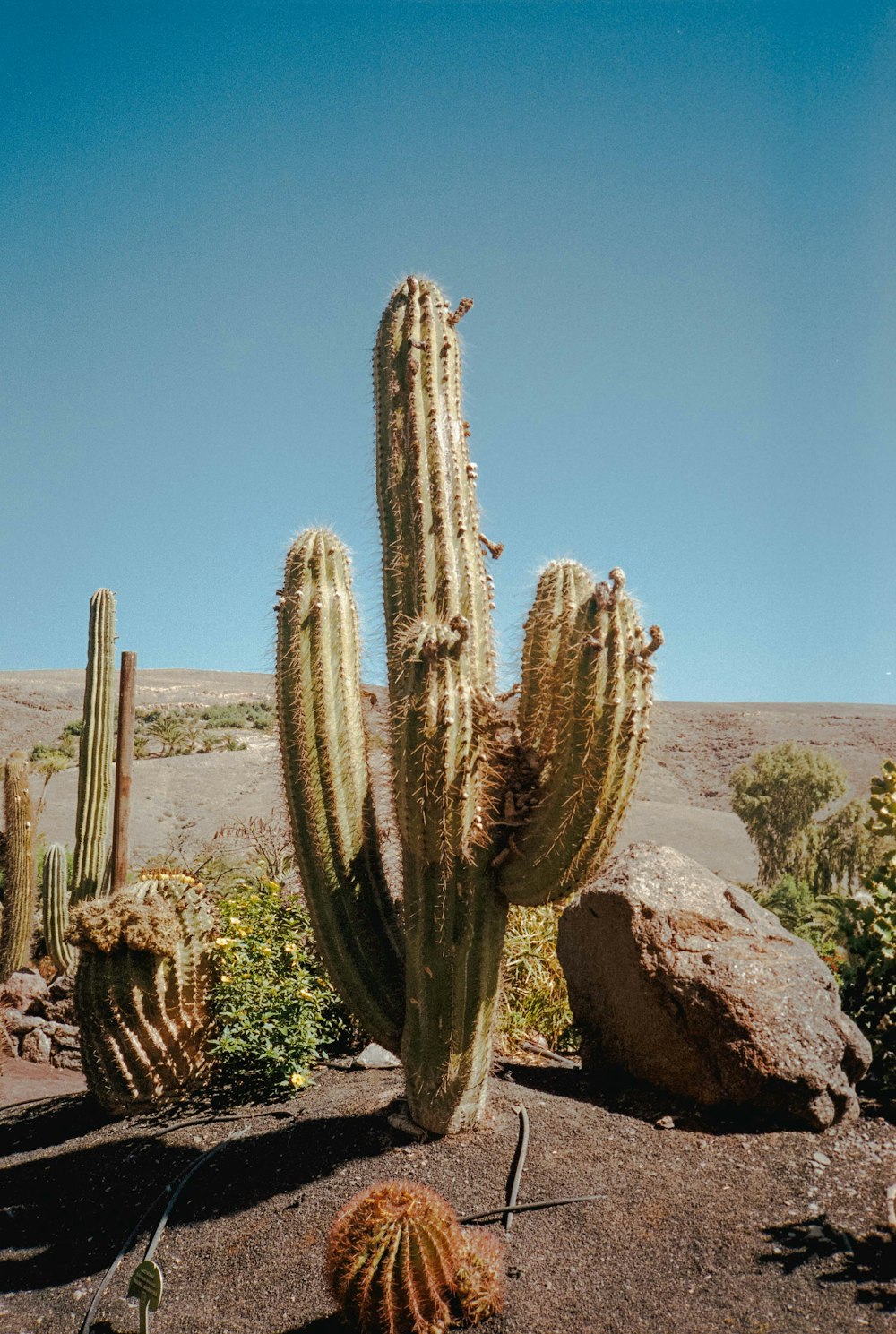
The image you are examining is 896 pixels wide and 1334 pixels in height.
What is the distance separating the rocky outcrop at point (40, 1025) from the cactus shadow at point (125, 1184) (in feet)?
7.23

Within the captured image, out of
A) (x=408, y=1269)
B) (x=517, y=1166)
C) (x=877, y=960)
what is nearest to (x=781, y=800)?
(x=877, y=960)

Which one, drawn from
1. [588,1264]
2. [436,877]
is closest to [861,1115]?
[588,1264]

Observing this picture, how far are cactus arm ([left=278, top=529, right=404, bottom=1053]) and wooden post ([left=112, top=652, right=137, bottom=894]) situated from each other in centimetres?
417

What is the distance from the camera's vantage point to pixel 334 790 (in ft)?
13.4

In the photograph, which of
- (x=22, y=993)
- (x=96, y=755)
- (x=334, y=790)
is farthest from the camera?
(x=96, y=755)

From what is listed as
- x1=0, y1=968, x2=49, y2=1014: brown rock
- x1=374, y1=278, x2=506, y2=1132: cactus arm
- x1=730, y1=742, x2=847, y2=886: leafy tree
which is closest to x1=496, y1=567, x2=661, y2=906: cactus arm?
x1=374, y1=278, x2=506, y2=1132: cactus arm

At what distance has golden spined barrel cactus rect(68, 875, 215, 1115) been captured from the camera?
4.79m

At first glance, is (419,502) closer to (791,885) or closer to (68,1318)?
(68,1318)

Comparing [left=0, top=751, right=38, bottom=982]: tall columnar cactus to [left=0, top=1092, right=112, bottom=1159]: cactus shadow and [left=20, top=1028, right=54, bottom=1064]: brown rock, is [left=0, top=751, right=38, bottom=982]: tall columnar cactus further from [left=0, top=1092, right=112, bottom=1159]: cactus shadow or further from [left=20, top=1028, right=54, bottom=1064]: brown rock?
[left=0, top=1092, right=112, bottom=1159]: cactus shadow

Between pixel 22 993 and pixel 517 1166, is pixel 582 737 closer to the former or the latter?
pixel 517 1166

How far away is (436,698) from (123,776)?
5660 mm

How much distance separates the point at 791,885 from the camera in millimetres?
9898

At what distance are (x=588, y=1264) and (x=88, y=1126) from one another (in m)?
3.09

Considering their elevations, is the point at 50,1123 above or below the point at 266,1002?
below
